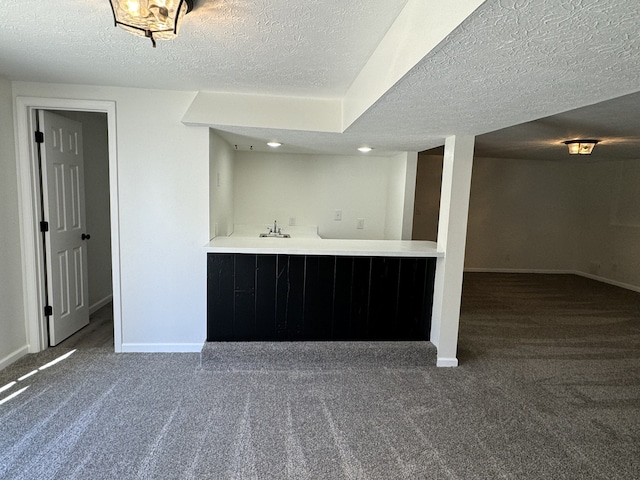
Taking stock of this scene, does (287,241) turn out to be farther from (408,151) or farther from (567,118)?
(567,118)

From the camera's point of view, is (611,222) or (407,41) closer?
(407,41)

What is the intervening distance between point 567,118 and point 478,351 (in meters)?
2.20

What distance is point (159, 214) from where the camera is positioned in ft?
10.2

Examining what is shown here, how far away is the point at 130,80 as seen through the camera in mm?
2709

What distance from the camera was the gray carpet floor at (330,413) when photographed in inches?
77.2

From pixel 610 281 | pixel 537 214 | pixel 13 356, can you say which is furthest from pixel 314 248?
pixel 610 281

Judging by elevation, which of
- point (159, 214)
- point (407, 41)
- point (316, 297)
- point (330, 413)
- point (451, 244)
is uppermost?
point (407, 41)

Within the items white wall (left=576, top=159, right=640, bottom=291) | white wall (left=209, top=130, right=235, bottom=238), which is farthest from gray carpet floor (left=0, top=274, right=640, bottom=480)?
white wall (left=576, top=159, right=640, bottom=291)

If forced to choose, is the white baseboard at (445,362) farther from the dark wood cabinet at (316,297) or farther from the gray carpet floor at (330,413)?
the dark wood cabinet at (316,297)

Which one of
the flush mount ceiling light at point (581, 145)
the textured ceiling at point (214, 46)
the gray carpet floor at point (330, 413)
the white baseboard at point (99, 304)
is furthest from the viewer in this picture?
the white baseboard at point (99, 304)

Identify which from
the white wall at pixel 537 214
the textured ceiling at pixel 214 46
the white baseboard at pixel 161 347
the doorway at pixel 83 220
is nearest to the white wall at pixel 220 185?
the textured ceiling at pixel 214 46

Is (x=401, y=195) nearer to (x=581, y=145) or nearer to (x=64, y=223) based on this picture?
(x=581, y=145)

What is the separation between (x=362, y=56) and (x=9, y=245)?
3.01 m

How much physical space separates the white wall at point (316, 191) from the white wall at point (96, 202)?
1.54 m
